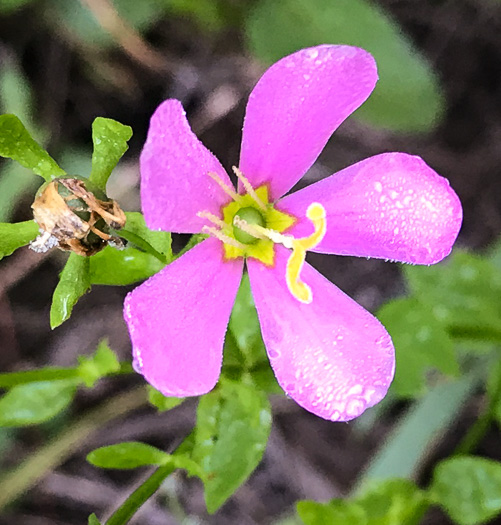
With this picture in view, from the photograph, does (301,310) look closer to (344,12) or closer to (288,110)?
(288,110)

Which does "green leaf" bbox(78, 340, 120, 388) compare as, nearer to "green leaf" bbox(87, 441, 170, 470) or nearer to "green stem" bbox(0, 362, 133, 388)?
"green stem" bbox(0, 362, 133, 388)

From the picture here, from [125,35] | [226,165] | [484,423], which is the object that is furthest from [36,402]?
[125,35]

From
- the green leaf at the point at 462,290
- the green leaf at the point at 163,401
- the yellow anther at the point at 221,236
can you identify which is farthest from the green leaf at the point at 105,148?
the green leaf at the point at 462,290

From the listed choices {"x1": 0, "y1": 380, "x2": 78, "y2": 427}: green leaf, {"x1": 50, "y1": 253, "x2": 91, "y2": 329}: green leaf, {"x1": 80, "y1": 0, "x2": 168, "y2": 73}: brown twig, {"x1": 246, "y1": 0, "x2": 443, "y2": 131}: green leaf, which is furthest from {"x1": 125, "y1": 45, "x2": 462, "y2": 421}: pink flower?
{"x1": 80, "y1": 0, "x2": 168, "y2": 73}: brown twig

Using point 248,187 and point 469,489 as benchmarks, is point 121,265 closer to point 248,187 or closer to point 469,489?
point 248,187

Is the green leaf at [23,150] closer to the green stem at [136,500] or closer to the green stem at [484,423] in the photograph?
the green stem at [136,500]

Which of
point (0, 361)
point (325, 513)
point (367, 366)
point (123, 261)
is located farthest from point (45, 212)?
point (0, 361)
